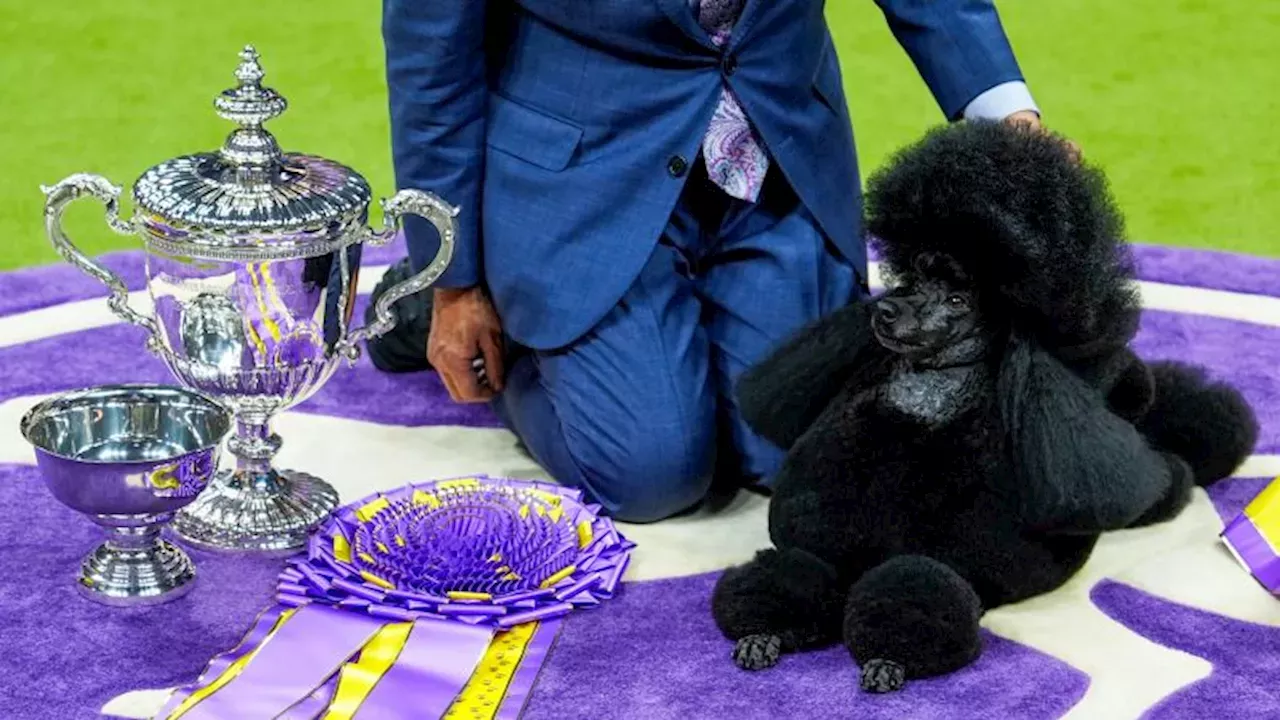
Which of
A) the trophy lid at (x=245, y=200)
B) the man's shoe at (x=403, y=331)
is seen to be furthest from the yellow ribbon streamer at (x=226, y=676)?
the man's shoe at (x=403, y=331)

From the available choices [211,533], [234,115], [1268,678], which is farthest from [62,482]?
[1268,678]

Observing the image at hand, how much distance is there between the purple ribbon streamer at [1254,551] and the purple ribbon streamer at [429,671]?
0.71m

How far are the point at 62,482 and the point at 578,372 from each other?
0.53 m

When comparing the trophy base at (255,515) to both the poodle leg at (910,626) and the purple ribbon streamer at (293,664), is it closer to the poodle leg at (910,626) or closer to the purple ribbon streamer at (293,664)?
the purple ribbon streamer at (293,664)

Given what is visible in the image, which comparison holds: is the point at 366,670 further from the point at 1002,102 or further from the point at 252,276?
the point at 1002,102

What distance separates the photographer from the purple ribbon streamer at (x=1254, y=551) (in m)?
1.89

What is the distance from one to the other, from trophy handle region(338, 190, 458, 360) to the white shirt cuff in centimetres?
54

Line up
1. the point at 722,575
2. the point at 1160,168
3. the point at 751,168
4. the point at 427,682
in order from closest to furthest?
the point at 427,682, the point at 722,575, the point at 751,168, the point at 1160,168

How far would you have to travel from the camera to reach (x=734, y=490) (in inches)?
83.9

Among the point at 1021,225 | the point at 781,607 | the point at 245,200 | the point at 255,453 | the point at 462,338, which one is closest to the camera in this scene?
the point at 1021,225

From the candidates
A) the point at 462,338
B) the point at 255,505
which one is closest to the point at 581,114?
the point at 462,338

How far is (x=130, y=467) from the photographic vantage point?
1767 millimetres

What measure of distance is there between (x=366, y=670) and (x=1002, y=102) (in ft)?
2.81

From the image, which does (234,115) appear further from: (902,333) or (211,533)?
(902,333)
